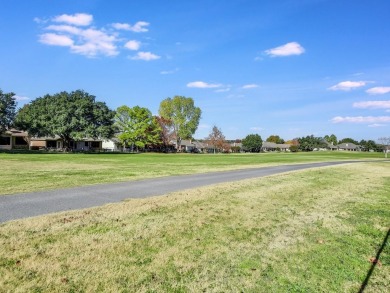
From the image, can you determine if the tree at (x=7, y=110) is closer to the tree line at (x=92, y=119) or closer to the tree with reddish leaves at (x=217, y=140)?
the tree line at (x=92, y=119)

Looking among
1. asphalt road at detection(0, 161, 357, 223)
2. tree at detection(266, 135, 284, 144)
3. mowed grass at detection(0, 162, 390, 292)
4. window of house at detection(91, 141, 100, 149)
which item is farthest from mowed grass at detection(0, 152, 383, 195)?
tree at detection(266, 135, 284, 144)

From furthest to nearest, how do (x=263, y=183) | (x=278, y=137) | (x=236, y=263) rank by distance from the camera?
(x=278, y=137) < (x=263, y=183) < (x=236, y=263)

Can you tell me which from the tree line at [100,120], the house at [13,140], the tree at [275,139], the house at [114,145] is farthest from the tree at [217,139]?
the tree at [275,139]

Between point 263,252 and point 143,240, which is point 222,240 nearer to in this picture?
point 263,252

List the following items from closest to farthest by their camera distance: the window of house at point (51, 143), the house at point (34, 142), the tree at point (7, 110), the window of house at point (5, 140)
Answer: the tree at point (7, 110) < the window of house at point (5, 140) < the house at point (34, 142) < the window of house at point (51, 143)

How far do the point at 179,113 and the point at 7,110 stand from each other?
51481mm

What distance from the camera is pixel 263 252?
6062 millimetres

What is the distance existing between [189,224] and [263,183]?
892 centimetres

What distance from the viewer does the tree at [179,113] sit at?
96312 mm

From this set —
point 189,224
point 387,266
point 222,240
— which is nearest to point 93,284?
point 222,240

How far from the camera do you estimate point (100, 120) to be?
219 feet

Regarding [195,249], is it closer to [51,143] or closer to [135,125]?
[135,125]

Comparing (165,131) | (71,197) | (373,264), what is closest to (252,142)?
(165,131)

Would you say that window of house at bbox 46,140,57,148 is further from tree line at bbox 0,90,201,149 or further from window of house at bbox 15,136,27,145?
tree line at bbox 0,90,201,149
